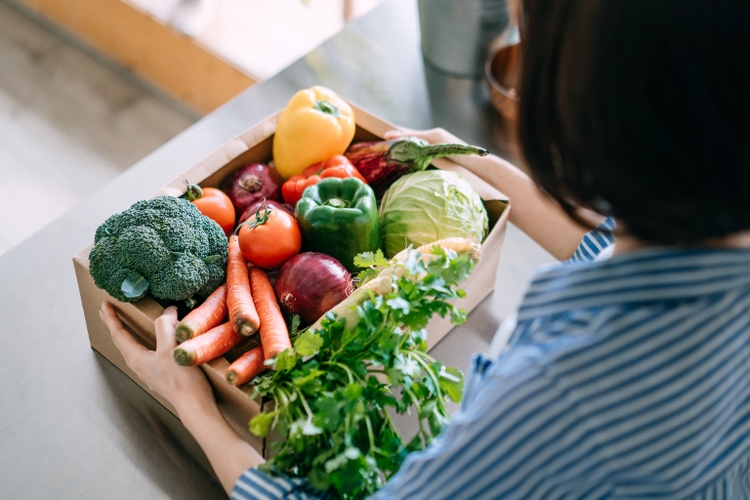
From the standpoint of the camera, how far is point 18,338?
3.38ft

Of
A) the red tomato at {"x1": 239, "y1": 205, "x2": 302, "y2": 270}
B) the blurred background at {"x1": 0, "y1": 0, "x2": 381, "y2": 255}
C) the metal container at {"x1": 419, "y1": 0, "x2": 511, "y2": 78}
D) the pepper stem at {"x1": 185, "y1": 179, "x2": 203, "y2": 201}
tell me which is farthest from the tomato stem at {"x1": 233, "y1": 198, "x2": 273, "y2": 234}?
the blurred background at {"x1": 0, "y1": 0, "x2": 381, "y2": 255}

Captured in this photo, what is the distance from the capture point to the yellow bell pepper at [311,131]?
112 cm

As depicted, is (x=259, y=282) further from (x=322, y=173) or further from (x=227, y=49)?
(x=227, y=49)

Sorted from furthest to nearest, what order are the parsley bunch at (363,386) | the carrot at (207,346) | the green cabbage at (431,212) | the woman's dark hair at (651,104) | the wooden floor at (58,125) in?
the wooden floor at (58,125), the green cabbage at (431,212), the carrot at (207,346), the parsley bunch at (363,386), the woman's dark hair at (651,104)

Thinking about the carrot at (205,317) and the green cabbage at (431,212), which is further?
the green cabbage at (431,212)

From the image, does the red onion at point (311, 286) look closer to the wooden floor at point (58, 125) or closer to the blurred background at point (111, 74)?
the blurred background at point (111, 74)

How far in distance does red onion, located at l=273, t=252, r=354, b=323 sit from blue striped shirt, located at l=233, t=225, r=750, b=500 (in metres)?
0.38

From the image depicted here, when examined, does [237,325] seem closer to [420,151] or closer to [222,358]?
[222,358]

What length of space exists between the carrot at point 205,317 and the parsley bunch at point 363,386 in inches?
4.3

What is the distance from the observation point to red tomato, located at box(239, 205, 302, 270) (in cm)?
96

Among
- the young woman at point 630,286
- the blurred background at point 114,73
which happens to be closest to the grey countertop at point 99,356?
the young woman at point 630,286

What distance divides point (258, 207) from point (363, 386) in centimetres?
40

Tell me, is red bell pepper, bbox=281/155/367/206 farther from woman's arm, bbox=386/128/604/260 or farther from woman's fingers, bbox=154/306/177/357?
woman's fingers, bbox=154/306/177/357

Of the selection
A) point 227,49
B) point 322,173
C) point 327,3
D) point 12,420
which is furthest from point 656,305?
point 327,3
